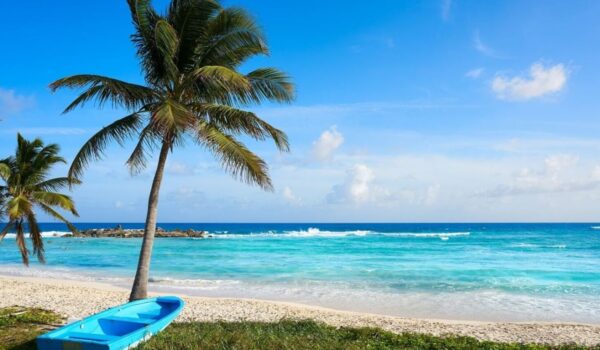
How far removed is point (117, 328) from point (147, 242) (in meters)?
2.40

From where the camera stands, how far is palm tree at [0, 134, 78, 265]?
1438cm

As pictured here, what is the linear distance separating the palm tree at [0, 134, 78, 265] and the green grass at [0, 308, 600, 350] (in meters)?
4.61

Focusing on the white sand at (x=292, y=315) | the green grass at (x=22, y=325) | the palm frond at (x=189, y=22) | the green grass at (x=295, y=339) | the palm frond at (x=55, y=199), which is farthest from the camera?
the palm frond at (x=55, y=199)

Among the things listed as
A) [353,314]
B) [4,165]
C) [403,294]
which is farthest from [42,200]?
[403,294]

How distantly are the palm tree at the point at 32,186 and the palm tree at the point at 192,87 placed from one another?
4.61m

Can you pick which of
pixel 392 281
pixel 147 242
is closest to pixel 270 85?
pixel 147 242

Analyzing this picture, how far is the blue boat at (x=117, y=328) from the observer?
6418 millimetres

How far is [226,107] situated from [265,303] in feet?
23.8

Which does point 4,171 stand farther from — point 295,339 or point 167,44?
point 295,339

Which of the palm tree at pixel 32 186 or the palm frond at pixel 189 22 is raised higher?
the palm frond at pixel 189 22

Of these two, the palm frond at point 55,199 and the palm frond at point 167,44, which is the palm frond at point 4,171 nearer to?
the palm frond at point 55,199

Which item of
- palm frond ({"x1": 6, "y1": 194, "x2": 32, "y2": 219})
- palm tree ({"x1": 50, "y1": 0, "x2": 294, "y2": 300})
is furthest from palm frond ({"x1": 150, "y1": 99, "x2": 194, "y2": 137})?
palm frond ({"x1": 6, "y1": 194, "x2": 32, "y2": 219})

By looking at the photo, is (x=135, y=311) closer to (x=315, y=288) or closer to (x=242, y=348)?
(x=242, y=348)

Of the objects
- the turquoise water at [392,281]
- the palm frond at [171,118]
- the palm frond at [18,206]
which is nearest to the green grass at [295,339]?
the palm frond at [171,118]
